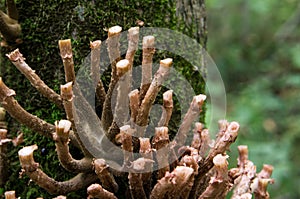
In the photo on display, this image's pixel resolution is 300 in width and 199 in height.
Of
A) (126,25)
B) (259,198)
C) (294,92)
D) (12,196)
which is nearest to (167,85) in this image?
(126,25)

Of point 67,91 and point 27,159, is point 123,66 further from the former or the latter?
point 27,159

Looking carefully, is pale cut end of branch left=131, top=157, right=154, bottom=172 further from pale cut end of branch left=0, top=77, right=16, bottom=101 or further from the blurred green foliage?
the blurred green foliage

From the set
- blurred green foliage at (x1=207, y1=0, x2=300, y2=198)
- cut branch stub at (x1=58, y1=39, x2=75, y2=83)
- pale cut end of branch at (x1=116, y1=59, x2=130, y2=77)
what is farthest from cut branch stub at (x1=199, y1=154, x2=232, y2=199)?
blurred green foliage at (x1=207, y1=0, x2=300, y2=198)

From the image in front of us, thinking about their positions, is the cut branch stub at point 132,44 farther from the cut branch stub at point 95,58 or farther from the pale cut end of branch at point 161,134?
the pale cut end of branch at point 161,134

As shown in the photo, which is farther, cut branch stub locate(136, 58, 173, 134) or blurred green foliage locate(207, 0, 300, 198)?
blurred green foliage locate(207, 0, 300, 198)

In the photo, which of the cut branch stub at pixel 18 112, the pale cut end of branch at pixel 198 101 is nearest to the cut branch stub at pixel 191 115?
the pale cut end of branch at pixel 198 101

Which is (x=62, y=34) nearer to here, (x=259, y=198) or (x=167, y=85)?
(x=167, y=85)
